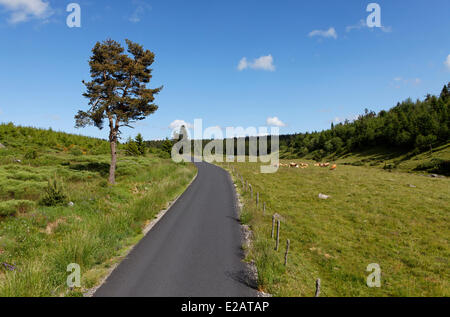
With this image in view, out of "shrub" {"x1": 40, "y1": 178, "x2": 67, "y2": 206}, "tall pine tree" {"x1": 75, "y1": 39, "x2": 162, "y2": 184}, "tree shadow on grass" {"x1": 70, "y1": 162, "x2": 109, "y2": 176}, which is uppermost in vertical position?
"tall pine tree" {"x1": 75, "y1": 39, "x2": 162, "y2": 184}

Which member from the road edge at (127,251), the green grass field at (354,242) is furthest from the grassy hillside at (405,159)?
the road edge at (127,251)

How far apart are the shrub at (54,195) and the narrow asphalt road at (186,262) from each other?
6724 mm

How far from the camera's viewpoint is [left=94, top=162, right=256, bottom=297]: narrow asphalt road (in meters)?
7.42

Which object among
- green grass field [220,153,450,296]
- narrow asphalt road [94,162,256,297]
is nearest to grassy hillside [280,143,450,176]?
green grass field [220,153,450,296]

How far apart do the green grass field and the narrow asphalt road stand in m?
0.97

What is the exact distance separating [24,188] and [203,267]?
16.2 meters

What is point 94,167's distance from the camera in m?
31.0

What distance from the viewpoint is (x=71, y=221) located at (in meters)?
12.4

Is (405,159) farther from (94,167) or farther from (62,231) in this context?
(62,231)

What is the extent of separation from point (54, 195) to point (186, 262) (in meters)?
11.0

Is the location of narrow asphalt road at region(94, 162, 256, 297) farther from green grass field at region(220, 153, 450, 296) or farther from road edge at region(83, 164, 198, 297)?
green grass field at region(220, 153, 450, 296)

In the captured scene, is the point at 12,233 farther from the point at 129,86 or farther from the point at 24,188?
the point at 129,86

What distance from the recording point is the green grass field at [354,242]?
8.41 meters

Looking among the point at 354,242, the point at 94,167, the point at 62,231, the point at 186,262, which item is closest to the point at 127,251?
the point at 186,262
